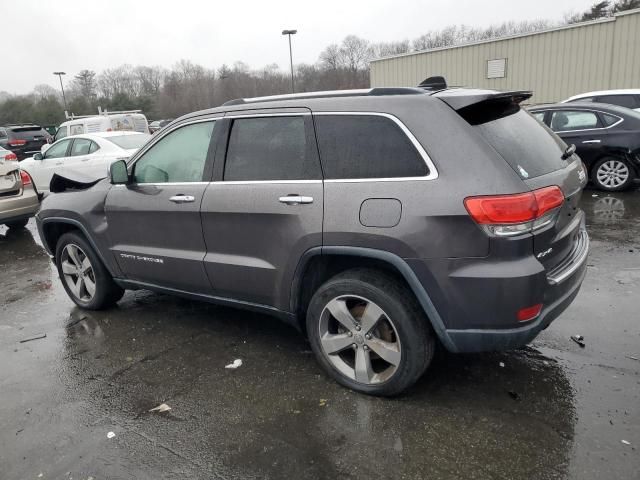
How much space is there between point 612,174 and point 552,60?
12.0m

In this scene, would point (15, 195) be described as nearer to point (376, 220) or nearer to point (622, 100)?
point (376, 220)

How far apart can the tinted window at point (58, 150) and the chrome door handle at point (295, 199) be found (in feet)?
31.8

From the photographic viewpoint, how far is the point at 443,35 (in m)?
79.3

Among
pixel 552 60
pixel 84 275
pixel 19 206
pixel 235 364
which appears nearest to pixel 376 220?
pixel 235 364

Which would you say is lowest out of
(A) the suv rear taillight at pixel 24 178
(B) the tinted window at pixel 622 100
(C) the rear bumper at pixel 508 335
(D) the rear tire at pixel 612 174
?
(D) the rear tire at pixel 612 174

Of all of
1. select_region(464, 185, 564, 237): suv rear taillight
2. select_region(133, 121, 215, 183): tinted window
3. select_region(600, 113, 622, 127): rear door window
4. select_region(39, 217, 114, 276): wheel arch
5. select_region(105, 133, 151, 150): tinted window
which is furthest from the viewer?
select_region(105, 133, 151, 150): tinted window

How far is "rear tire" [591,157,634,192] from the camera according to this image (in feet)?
28.1

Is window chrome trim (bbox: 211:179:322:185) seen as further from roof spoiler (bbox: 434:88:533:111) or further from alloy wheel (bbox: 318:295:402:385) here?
roof spoiler (bbox: 434:88:533:111)

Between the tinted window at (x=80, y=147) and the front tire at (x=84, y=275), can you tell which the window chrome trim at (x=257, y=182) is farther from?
the tinted window at (x=80, y=147)

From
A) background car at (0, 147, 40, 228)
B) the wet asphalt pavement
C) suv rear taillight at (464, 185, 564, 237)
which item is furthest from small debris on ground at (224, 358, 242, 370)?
background car at (0, 147, 40, 228)

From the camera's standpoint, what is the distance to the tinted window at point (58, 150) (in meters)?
11.2

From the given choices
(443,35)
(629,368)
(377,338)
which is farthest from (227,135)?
(443,35)

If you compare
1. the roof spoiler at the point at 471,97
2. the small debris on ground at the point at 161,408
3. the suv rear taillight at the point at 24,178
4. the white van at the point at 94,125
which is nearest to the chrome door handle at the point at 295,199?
the roof spoiler at the point at 471,97

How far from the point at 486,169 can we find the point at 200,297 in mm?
2341
